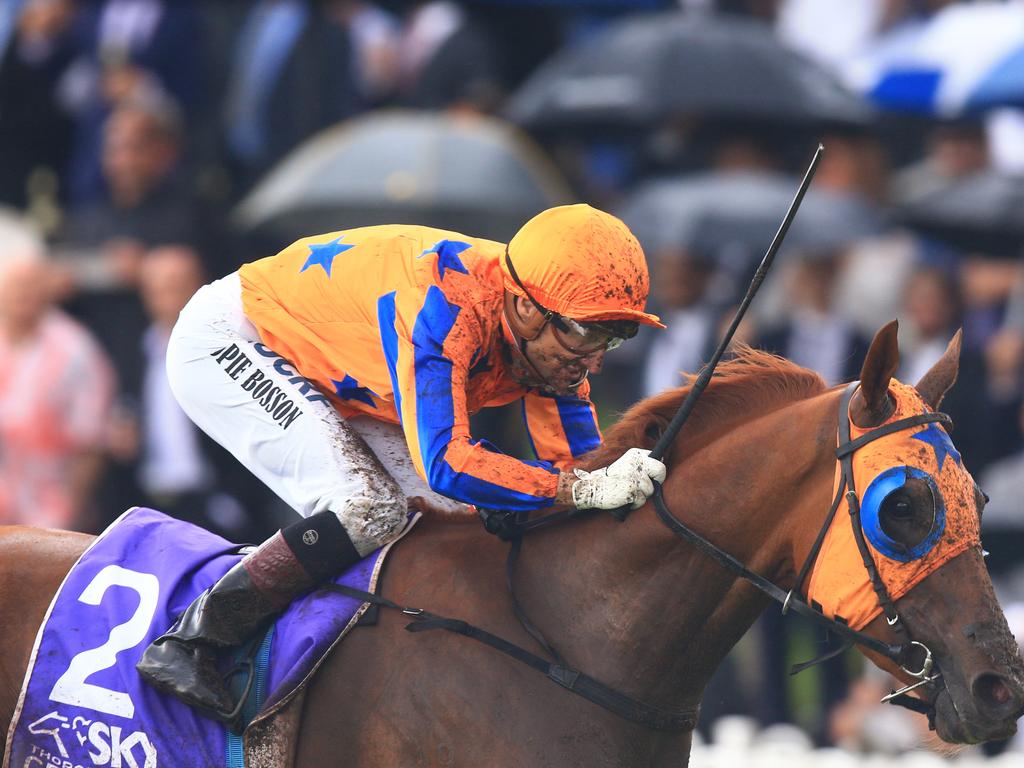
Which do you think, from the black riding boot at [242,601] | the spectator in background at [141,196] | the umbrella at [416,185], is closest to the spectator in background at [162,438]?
the spectator in background at [141,196]

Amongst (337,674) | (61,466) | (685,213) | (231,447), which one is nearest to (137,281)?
(61,466)

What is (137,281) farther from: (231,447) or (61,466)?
(231,447)

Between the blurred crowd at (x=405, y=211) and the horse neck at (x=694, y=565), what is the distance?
3588 millimetres

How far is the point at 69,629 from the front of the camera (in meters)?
4.77

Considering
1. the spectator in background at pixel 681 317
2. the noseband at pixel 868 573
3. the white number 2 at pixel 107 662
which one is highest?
the noseband at pixel 868 573

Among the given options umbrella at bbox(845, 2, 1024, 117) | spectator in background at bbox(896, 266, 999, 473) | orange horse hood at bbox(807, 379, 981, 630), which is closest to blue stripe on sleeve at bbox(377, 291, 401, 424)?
orange horse hood at bbox(807, 379, 981, 630)

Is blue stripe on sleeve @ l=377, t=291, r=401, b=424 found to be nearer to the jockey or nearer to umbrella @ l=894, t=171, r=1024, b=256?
the jockey

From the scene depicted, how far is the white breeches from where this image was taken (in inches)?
185

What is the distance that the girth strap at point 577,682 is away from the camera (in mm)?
4410

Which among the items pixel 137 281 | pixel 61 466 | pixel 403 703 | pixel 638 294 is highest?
pixel 638 294

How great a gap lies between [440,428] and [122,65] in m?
7.08

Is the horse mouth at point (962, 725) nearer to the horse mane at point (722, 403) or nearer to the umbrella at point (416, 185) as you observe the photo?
the horse mane at point (722, 403)

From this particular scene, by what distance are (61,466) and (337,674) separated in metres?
5.22

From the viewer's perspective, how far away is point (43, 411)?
9398 millimetres
